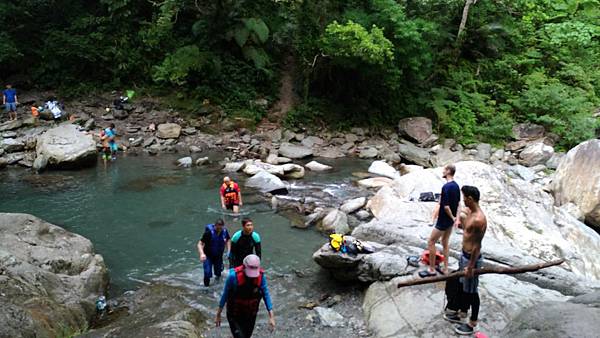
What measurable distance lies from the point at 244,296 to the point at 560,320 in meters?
3.46

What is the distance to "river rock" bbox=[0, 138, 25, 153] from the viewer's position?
1744 centimetres

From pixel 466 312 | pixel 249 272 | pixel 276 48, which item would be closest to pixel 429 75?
pixel 276 48

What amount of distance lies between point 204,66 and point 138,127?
4352mm

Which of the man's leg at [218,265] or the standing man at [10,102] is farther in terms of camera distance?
the standing man at [10,102]

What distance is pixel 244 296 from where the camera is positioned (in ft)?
17.9

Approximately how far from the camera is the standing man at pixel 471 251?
5.71 m

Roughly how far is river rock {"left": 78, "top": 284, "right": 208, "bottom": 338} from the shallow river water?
0.34 m

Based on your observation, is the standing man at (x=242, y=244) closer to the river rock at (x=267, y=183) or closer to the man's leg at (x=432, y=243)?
the man's leg at (x=432, y=243)

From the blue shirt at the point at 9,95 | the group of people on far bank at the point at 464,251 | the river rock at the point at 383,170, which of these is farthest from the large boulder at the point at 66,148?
the group of people on far bank at the point at 464,251

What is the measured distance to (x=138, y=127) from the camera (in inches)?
819

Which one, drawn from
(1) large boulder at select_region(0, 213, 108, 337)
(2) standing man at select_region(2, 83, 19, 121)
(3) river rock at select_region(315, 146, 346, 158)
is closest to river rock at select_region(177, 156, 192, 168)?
(3) river rock at select_region(315, 146, 346, 158)

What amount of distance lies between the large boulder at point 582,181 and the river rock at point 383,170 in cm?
555

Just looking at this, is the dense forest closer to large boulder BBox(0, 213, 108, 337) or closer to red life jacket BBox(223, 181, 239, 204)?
red life jacket BBox(223, 181, 239, 204)

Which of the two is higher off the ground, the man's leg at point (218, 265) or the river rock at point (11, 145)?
the river rock at point (11, 145)
